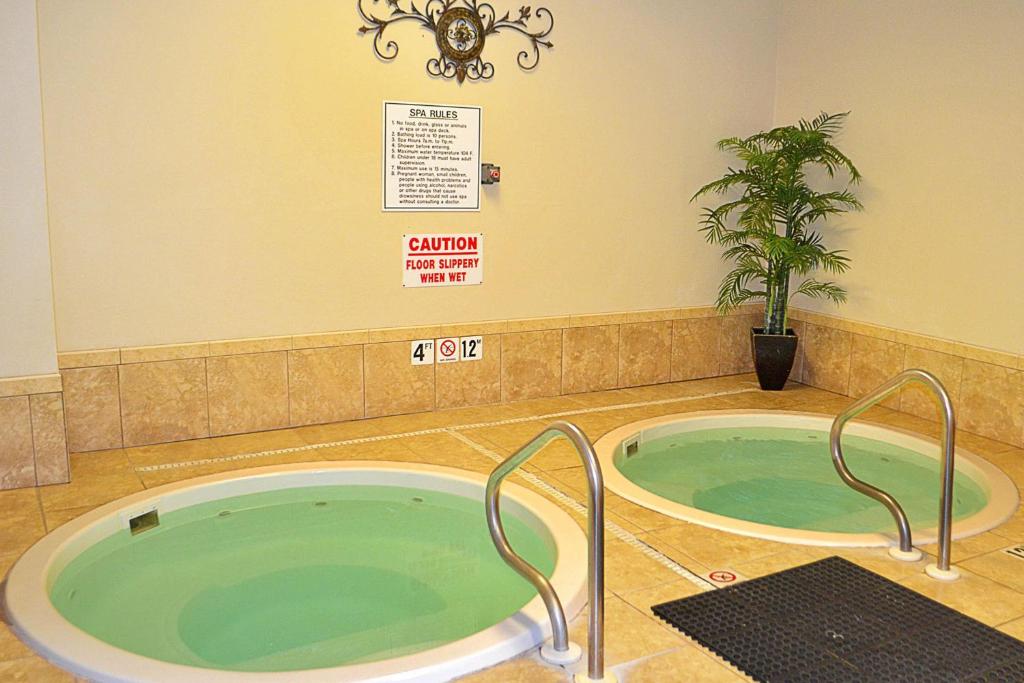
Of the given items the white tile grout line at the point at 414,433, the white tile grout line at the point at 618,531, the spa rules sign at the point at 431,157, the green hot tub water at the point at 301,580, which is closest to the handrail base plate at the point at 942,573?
the white tile grout line at the point at 618,531

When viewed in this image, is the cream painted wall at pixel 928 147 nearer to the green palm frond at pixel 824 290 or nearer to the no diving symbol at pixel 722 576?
the green palm frond at pixel 824 290

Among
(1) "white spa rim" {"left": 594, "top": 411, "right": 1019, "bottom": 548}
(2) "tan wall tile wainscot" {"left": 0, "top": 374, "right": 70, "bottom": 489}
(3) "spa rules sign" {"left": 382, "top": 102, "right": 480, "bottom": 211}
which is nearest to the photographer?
(1) "white spa rim" {"left": 594, "top": 411, "right": 1019, "bottom": 548}

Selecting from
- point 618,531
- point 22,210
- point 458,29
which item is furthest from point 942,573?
point 22,210

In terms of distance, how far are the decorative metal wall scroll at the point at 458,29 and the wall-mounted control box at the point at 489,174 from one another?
1.58 feet

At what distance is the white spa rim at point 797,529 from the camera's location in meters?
3.49

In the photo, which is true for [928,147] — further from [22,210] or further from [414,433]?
[22,210]

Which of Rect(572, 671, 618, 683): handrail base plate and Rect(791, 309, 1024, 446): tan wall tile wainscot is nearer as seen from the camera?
Rect(572, 671, 618, 683): handrail base plate

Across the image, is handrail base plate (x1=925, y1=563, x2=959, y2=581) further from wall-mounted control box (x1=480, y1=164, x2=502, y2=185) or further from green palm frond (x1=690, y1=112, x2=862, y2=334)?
wall-mounted control box (x1=480, y1=164, x2=502, y2=185)

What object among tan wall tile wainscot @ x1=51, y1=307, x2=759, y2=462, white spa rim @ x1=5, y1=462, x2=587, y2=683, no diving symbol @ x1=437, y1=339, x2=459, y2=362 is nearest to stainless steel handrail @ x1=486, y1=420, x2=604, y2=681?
white spa rim @ x1=5, y1=462, x2=587, y2=683

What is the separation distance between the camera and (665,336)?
601 centimetres

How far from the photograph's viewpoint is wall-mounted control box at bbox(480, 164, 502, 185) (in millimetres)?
5191

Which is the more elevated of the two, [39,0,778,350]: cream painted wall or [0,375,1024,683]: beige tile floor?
[39,0,778,350]: cream painted wall

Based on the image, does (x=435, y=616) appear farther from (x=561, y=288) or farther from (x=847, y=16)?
(x=847, y=16)

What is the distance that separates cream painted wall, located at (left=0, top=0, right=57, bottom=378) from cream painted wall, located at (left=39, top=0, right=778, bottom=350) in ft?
1.38
